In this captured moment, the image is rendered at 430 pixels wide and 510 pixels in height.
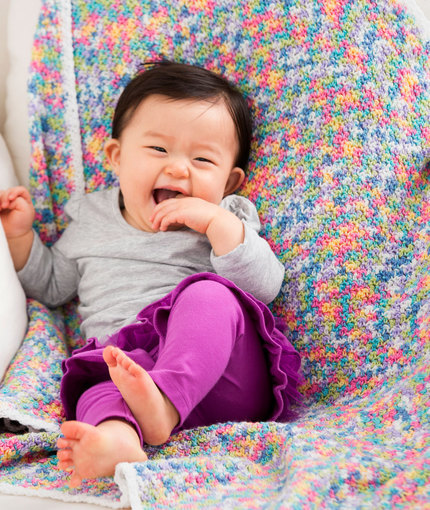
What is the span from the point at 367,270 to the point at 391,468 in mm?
406

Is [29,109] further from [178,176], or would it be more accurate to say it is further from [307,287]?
[307,287]

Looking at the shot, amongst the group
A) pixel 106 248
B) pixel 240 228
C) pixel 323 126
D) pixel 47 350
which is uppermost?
pixel 323 126

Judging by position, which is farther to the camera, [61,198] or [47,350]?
[61,198]

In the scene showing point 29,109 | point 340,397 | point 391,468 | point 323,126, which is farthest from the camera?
point 29,109

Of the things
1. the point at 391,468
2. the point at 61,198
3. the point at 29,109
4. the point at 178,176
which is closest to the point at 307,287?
the point at 178,176

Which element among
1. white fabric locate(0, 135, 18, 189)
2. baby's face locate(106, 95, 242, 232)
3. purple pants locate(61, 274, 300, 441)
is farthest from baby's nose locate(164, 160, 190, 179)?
white fabric locate(0, 135, 18, 189)

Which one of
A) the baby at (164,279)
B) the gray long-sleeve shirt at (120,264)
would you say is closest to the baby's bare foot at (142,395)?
the baby at (164,279)

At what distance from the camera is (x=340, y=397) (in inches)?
44.0

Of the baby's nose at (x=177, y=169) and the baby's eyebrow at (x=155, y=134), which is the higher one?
the baby's eyebrow at (x=155, y=134)

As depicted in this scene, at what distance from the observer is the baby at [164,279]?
88 cm

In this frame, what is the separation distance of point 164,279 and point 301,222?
0.26m

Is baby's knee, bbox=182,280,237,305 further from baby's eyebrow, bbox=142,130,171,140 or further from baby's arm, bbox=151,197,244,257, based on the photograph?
baby's eyebrow, bbox=142,130,171,140

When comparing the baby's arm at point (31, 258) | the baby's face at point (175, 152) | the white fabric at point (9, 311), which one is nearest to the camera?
the white fabric at point (9, 311)

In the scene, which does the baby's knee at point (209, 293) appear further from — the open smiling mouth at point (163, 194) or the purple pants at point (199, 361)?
the open smiling mouth at point (163, 194)
